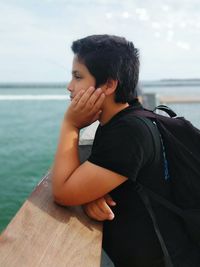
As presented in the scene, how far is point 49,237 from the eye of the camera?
54.7 inches

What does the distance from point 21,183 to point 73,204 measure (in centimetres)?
606

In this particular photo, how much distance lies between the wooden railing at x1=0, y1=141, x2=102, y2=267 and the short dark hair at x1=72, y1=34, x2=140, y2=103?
1.60 ft

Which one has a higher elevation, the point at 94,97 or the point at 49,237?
the point at 94,97

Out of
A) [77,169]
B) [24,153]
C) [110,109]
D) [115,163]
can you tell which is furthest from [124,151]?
[24,153]

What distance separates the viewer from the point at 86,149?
2.10m

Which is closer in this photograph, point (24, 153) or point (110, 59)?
point (110, 59)

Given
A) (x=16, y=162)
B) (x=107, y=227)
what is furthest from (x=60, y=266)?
(x=16, y=162)

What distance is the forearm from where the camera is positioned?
158 centimetres

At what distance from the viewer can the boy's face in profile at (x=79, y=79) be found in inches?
65.3

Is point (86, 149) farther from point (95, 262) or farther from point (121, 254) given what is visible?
point (95, 262)

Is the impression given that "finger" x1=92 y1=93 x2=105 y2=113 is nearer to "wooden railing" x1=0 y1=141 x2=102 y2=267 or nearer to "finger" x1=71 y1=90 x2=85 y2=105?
"finger" x1=71 y1=90 x2=85 y2=105

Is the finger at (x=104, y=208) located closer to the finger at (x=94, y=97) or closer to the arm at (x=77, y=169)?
the arm at (x=77, y=169)

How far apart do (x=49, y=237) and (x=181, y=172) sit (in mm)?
527

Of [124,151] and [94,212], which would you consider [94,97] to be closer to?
[124,151]
